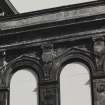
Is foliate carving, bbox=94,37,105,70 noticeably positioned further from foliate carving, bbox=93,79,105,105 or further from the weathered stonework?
foliate carving, bbox=93,79,105,105

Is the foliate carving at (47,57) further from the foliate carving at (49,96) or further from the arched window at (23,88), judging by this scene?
the arched window at (23,88)

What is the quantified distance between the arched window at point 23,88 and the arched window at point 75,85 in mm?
1584

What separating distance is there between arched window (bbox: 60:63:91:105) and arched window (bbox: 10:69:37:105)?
62.4 inches

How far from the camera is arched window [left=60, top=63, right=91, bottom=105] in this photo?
22406 millimetres

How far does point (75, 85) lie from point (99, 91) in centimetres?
136

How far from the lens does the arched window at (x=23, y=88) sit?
Answer: 23344 mm

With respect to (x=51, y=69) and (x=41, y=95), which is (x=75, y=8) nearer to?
(x=51, y=69)

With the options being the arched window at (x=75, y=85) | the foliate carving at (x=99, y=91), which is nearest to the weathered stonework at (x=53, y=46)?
the foliate carving at (x=99, y=91)

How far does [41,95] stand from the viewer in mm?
22906

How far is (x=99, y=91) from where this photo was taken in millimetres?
22031

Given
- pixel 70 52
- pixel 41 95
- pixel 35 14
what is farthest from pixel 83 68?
pixel 35 14

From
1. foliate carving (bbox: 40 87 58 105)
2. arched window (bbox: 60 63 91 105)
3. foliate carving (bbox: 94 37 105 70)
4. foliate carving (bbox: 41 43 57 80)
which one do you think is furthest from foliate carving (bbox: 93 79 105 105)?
foliate carving (bbox: 41 43 57 80)

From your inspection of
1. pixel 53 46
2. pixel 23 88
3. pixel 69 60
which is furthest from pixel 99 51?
pixel 23 88

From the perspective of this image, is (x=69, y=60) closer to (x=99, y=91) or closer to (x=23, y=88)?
(x=99, y=91)
